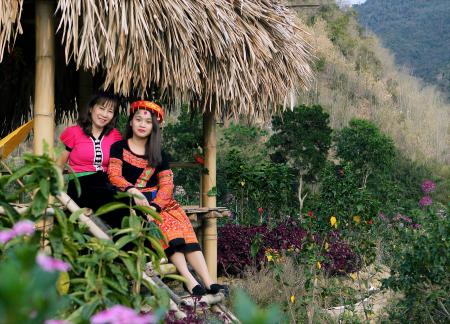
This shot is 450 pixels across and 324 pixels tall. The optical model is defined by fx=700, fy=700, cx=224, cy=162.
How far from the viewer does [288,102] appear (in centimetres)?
621

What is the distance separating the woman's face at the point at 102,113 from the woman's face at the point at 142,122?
200 millimetres

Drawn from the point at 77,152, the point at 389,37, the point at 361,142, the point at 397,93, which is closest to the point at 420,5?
the point at 389,37

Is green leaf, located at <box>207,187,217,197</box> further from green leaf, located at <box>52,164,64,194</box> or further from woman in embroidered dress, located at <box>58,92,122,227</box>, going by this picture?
green leaf, located at <box>52,164,64,194</box>

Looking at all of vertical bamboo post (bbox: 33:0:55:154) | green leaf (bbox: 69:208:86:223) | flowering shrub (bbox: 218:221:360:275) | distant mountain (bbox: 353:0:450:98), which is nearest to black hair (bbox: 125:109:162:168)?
vertical bamboo post (bbox: 33:0:55:154)

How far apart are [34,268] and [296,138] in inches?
469

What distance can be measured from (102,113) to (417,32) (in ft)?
152

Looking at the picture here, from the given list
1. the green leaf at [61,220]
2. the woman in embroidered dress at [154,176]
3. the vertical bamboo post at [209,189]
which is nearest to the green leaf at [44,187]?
the green leaf at [61,220]

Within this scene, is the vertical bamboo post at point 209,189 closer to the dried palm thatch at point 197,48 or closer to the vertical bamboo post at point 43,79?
the dried palm thatch at point 197,48

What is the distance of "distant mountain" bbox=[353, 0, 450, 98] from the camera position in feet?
137

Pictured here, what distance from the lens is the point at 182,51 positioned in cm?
473

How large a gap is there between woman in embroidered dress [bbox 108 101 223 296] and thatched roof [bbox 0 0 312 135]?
262mm

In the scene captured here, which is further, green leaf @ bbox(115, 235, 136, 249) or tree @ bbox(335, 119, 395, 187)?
tree @ bbox(335, 119, 395, 187)

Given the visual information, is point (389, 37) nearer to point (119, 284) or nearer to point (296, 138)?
point (296, 138)

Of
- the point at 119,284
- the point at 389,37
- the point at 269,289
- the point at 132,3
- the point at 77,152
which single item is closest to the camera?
the point at 119,284
